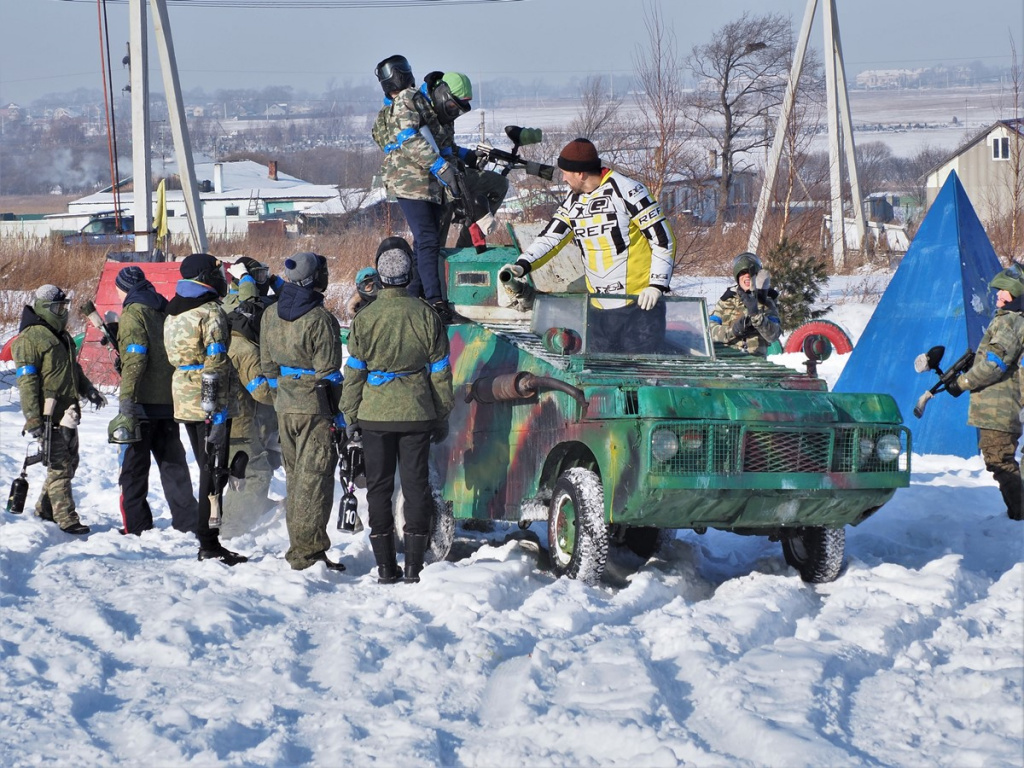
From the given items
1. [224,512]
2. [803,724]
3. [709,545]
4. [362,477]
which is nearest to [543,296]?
[362,477]

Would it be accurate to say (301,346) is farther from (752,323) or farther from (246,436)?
(752,323)

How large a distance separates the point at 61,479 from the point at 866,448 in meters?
5.32

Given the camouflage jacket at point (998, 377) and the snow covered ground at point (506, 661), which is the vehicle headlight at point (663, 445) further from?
the camouflage jacket at point (998, 377)

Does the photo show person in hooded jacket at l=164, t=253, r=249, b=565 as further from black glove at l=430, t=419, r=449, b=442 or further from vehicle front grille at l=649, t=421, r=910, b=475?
vehicle front grille at l=649, t=421, r=910, b=475

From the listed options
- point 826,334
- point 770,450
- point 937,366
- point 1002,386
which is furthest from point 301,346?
point 826,334

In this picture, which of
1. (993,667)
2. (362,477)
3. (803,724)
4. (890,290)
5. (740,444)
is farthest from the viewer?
(890,290)

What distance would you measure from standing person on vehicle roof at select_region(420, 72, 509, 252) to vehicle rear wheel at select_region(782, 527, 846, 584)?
315 cm

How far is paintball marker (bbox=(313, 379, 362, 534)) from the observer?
8172 mm

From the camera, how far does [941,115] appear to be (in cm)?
19225

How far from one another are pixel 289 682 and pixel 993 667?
121 inches

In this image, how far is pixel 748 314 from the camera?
34.2ft

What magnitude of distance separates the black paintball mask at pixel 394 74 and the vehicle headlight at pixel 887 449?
3.99 m

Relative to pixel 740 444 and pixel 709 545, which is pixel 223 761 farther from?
pixel 709 545

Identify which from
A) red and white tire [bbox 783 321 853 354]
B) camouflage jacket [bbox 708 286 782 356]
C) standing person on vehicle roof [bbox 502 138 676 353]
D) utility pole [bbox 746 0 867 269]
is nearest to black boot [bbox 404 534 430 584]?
standing person on vehicle roof [bbox 502 138 676 353]
